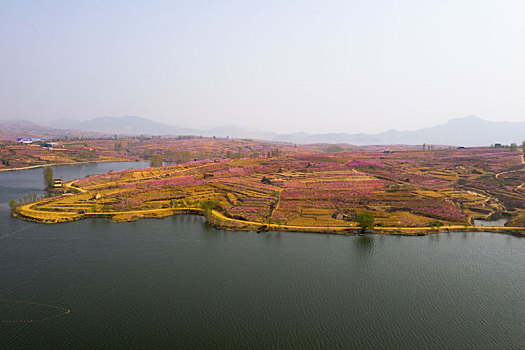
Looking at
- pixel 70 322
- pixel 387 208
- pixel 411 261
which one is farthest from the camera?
pixel 387 208

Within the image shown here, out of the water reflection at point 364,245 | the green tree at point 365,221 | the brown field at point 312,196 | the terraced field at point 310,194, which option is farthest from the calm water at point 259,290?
the terraced field at point 310,194

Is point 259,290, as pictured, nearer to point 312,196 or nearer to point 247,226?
point 247,226

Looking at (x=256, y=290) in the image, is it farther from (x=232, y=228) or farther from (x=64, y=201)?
(x=64, y=201)

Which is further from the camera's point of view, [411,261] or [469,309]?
[411,261]

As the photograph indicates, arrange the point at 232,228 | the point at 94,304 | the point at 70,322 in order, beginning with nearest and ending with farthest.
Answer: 1. the point at 70,322
2. the point at 94,304
3. the point at 232,228

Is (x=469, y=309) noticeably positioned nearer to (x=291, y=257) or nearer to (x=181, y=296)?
(x=291, y=257)

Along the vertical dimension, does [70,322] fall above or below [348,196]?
below

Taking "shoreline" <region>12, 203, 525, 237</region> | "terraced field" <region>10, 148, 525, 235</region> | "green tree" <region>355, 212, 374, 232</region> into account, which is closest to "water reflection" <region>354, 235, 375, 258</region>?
"green tree" <region>355, 212, 374, 232</region>

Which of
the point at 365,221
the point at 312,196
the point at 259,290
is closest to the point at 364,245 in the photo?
the point at 365,221

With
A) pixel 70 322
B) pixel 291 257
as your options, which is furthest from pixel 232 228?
pixel 70 322

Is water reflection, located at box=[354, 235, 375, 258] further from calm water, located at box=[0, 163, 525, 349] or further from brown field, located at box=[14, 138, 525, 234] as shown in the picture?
brown field, located at box=[14, 138, 525, 234]
